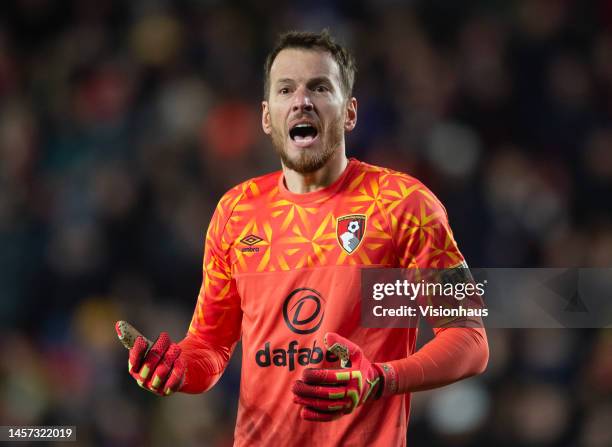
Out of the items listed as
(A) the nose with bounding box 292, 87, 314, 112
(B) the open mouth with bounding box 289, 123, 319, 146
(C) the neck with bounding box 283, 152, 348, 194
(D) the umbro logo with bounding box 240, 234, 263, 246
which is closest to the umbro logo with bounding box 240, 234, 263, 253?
(D) the umbro logo with bounding box 240, 234, 263, 246

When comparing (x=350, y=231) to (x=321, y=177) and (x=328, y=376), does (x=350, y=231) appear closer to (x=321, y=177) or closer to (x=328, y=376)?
(x=321, y=177)

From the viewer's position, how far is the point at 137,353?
282 cm

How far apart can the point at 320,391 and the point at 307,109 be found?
3.39 feet

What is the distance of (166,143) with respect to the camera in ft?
21.2

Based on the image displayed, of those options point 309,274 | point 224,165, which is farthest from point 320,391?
point 224,165

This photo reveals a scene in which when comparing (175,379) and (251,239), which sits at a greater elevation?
(251,239)

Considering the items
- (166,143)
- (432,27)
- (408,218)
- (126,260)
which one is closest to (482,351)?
(408,218)

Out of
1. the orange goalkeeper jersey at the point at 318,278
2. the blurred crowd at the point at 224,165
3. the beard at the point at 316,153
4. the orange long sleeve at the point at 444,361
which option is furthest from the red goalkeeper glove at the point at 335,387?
the blurred crowd at the point at 224,165

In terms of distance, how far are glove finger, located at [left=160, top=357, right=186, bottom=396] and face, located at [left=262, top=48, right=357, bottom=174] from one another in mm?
772

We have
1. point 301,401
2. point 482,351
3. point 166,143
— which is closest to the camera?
point 301,401

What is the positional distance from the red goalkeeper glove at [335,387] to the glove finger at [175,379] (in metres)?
0.49

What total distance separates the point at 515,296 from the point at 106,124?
323 cm

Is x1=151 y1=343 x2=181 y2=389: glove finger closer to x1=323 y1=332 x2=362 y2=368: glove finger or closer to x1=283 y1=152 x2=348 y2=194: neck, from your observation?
x1=323 y1=332 x2=362 y2=368: glove finger

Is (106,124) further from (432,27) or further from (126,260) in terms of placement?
(432,27)
